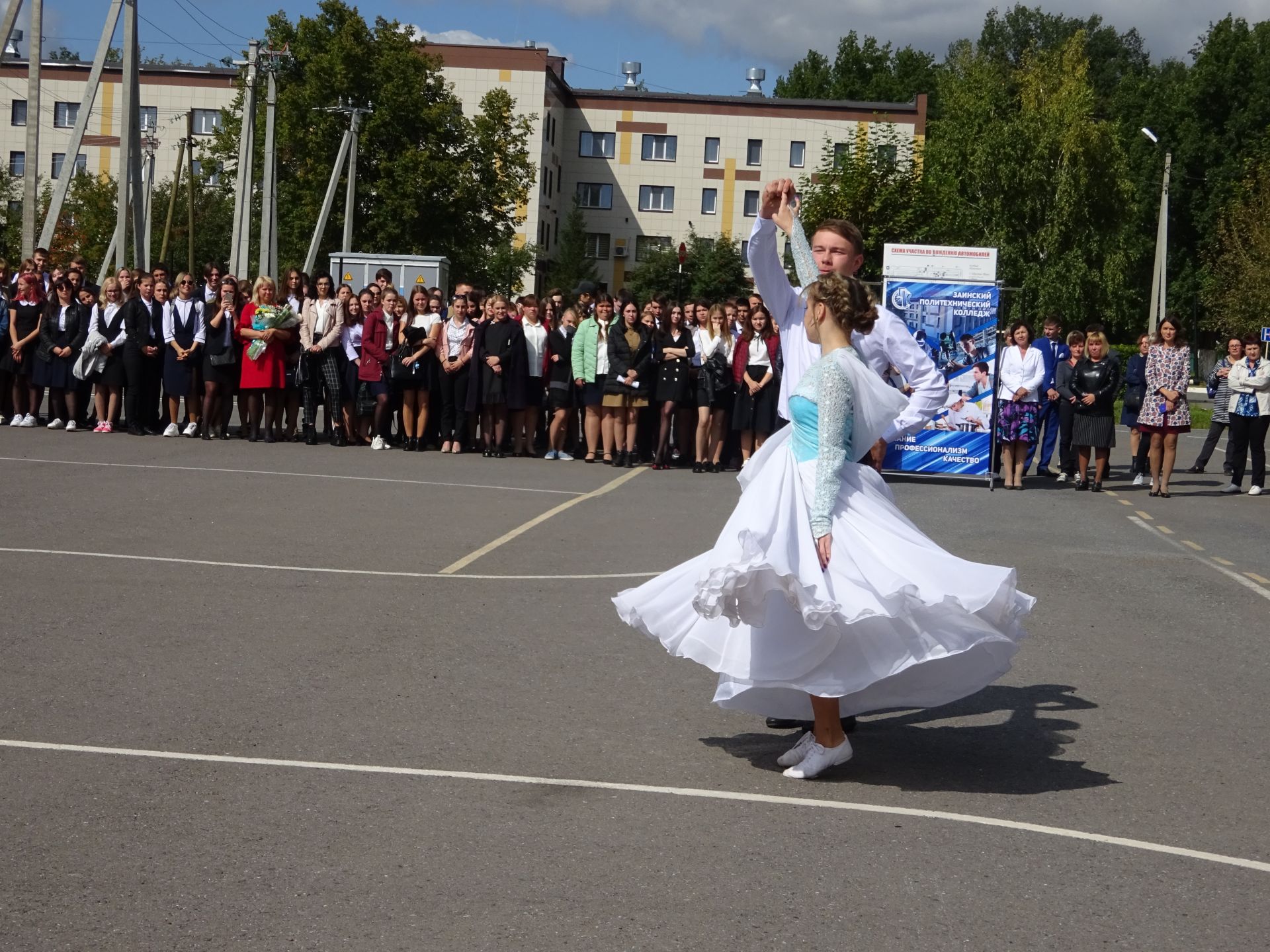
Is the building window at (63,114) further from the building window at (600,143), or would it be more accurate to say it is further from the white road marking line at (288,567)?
the white road marking line at (288,567)

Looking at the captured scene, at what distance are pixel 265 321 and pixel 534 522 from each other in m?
8.14

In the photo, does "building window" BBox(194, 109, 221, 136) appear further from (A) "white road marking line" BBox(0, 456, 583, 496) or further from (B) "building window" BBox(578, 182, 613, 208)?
(A) "white road marking line" BBox(0, 456, 583, 496)

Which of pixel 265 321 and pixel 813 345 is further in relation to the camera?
pixel 265 321

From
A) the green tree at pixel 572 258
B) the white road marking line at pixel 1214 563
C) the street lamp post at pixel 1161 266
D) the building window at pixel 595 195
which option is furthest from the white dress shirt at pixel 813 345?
the building window at pixel 595 195

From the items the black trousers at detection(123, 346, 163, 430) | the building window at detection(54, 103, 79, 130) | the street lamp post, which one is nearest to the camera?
the black trousers at detection(123, 346, 163, 430)


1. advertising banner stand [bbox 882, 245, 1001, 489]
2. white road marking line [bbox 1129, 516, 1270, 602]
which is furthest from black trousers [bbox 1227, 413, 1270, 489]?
white road marking line [bbox 1129, 516, 1270, 602]

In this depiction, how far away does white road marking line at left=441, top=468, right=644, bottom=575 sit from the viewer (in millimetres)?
11313

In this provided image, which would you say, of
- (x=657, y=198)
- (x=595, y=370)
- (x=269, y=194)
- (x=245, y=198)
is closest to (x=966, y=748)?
(x=595, y=370)

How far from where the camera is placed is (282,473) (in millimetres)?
16906

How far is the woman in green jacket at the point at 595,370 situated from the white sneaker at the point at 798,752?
14447mm

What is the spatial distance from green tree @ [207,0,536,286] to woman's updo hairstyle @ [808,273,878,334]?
53802 millimetres

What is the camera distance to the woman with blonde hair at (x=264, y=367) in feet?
67.9

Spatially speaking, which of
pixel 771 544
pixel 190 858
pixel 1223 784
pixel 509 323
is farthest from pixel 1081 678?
pixel 509 323

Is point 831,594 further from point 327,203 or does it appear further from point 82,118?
point 327,203
